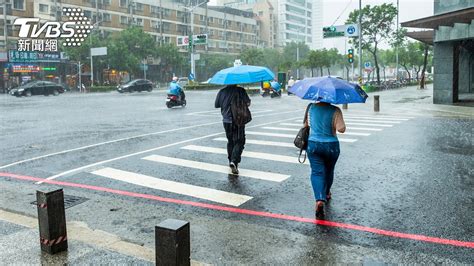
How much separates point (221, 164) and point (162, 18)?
7734 centimetres

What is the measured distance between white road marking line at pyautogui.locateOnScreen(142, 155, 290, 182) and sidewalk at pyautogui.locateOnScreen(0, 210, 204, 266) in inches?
141

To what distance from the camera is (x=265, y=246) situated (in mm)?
5258

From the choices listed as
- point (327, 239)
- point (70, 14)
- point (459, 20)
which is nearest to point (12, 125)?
point (327, 239)

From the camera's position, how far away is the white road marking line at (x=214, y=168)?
8594 mm

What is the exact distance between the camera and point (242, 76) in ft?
26.8

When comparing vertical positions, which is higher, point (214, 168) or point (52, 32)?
point (52, 32)

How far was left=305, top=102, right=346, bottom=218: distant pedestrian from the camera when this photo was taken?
6152 millimetres

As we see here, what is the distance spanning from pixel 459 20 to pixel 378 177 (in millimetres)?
15225

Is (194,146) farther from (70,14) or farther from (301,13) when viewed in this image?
(301,13)

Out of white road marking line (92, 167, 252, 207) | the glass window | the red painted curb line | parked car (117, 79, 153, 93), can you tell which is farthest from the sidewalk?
the glass window

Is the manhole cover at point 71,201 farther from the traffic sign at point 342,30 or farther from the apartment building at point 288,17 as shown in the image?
the apartment building at point 288,17

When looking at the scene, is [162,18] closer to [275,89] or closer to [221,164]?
[275,89]

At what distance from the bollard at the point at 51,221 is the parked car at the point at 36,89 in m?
41.8

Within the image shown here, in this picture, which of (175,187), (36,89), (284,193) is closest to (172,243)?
(284,193)
